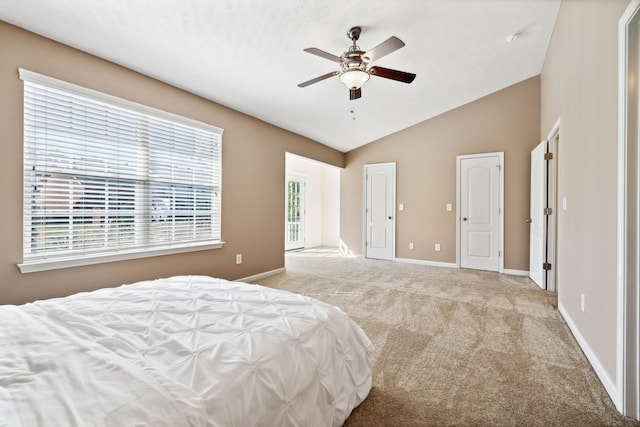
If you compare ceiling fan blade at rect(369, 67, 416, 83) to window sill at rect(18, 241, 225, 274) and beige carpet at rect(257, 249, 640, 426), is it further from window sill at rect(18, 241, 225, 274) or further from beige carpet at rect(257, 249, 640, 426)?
window sill at rect(18, 241, 225, 274)

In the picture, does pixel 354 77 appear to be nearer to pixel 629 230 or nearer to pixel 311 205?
pixel 629 230

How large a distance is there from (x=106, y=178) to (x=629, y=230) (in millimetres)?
3998

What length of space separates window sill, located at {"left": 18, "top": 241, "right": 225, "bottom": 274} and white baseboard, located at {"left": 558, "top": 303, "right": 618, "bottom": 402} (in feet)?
12.6

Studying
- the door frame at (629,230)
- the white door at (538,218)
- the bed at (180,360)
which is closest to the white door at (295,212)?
the white door at (538,218)

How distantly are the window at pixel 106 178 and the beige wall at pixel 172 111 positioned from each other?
0.08 meters

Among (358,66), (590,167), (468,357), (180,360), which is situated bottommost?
(468,357)

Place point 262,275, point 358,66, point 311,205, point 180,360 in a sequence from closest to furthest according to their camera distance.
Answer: point 180,360
point 358,66
point 262,275
point 311,205

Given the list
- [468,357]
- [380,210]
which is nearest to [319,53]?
[468,357]

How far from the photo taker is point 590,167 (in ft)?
7.61

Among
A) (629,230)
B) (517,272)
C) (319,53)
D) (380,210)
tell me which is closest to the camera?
(629,230)

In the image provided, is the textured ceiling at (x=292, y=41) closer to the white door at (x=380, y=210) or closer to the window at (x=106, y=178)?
the window at (x=106, y=178)

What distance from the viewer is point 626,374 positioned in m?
1.67

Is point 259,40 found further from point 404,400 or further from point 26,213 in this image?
point 404,400

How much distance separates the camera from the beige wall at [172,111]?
235 centimetres
